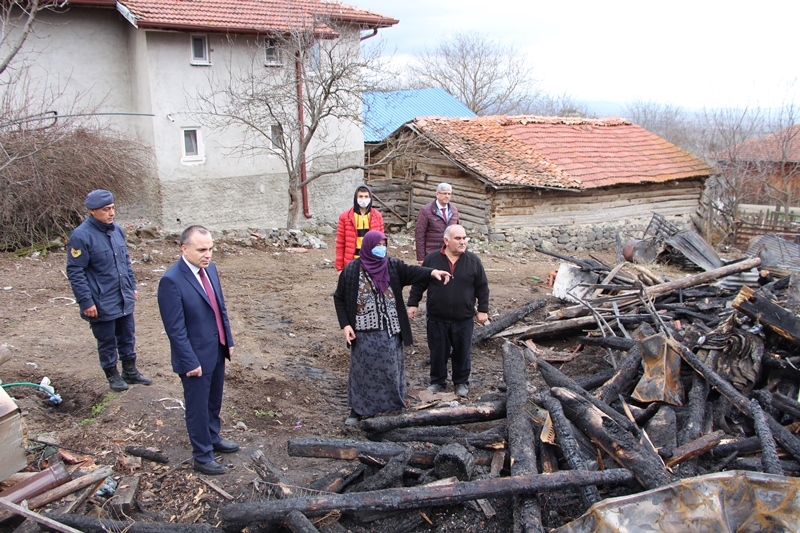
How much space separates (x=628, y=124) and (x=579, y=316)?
1725 cm

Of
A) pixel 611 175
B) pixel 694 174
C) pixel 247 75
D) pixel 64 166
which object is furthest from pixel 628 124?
pixel 64 166

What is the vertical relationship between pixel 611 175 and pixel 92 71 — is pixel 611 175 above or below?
below

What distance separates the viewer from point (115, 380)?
5410 millimetres

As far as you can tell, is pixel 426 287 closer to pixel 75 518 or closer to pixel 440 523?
pixel 440 523

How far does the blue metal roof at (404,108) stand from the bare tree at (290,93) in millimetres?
4893

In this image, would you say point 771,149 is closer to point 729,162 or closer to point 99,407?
point 729,162

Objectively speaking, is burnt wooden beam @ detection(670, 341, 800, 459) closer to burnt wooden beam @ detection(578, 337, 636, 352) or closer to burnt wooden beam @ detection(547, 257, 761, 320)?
burnt wooden beam @ detection(578, 337, 636, 352)

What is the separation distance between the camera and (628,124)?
22562mm

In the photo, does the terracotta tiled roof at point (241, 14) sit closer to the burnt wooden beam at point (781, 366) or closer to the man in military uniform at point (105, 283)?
the man in military uniform at point (105, 283)

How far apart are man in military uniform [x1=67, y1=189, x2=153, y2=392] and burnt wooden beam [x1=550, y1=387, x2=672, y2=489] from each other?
12.9ft

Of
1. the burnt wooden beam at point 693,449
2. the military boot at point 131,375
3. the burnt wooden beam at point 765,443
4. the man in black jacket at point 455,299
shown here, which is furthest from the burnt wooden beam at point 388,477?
the military boot at point 131,375

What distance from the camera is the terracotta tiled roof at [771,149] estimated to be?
26.3 m

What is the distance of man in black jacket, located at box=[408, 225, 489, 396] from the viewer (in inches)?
222

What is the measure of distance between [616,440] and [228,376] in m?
4.06
